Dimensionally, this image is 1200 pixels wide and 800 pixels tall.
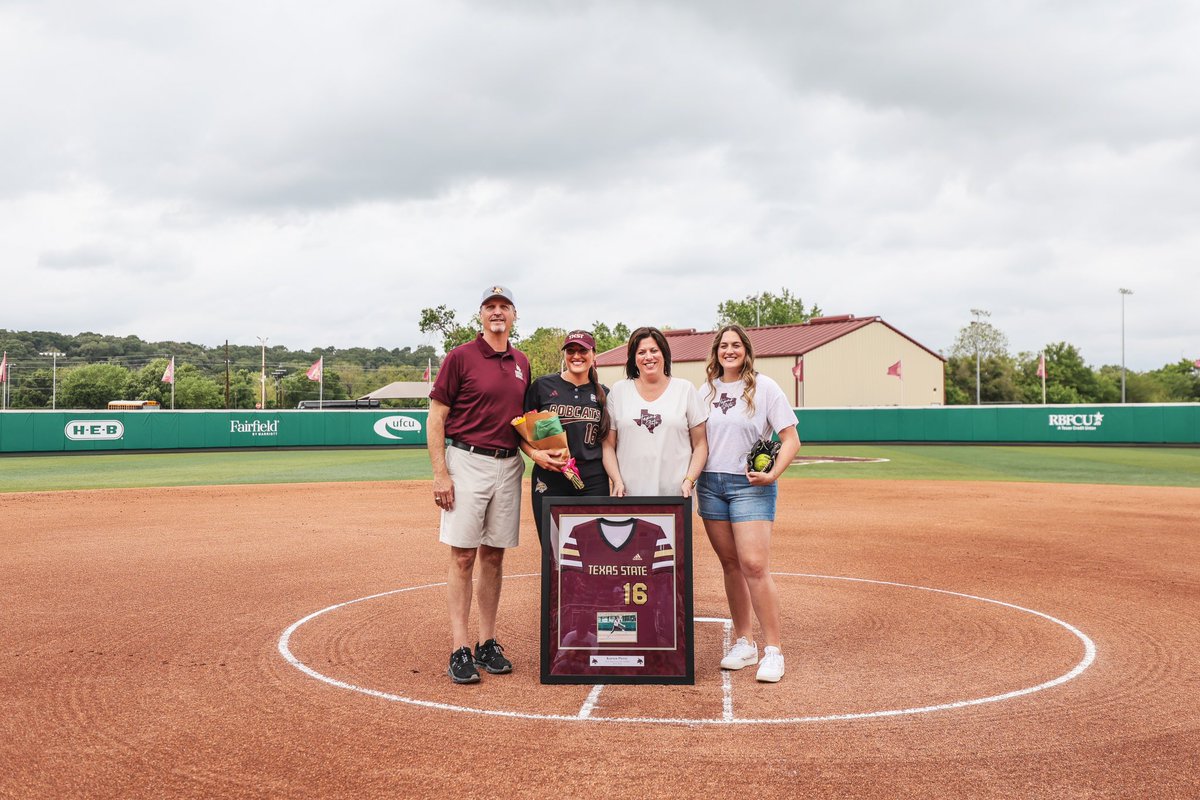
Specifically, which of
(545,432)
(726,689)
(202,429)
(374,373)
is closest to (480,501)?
(545,432)

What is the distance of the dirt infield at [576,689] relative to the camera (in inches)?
145

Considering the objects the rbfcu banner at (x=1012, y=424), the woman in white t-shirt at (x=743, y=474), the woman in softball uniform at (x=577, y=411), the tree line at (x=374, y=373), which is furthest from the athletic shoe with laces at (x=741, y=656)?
the tree line at (x=374, y=373)

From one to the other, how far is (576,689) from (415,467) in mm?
21152

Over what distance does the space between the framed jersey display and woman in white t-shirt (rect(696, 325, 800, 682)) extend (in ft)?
1.08

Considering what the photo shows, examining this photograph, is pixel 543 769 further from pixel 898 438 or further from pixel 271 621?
pixel 898 438

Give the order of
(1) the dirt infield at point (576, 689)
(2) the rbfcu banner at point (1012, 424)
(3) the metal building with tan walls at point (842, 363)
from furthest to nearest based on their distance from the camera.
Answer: (3) the metal building with tan walls at point (842, 363)
(2) the rbfcu banner at point (1012, 424)
(1) the dirt infield at point (576, 689)

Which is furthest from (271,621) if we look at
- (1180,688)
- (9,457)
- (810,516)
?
(9,457)

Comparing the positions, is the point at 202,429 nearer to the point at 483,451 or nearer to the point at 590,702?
the point at 483,451

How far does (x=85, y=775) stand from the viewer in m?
3.70

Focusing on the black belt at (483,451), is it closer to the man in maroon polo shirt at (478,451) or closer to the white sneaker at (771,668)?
the man in maroon polo shirt at (478,451)

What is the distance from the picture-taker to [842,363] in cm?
4909

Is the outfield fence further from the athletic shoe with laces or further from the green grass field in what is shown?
the athletic shoe with laces

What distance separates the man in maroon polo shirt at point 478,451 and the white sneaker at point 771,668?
1497 millimetres

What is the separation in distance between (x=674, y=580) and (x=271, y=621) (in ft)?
11.0
